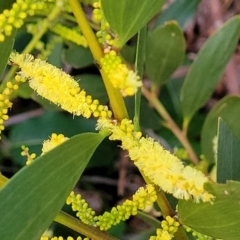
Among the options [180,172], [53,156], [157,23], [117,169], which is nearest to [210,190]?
[180,172]

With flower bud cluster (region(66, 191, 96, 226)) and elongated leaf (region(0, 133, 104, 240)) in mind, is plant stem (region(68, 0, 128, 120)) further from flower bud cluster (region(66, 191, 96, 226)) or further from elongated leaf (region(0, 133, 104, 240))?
flower bud cluster (region(66, 191, 96, 226))

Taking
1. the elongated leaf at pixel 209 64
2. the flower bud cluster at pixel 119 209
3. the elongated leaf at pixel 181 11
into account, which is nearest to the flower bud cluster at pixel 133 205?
the flower bud cluster at pixel 119 209

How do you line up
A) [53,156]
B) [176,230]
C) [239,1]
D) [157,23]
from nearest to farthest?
[53,156] → [176,230] → [157,23] → [239,1]

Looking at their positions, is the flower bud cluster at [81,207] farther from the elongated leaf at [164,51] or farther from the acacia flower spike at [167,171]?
the elongated leaf at [164,51]

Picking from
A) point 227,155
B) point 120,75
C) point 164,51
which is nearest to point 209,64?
point 164,51

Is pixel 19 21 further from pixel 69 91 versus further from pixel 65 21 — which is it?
pixel 65 21

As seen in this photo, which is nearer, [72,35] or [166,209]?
[166,209]

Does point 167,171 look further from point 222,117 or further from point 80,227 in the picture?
point 222,117
